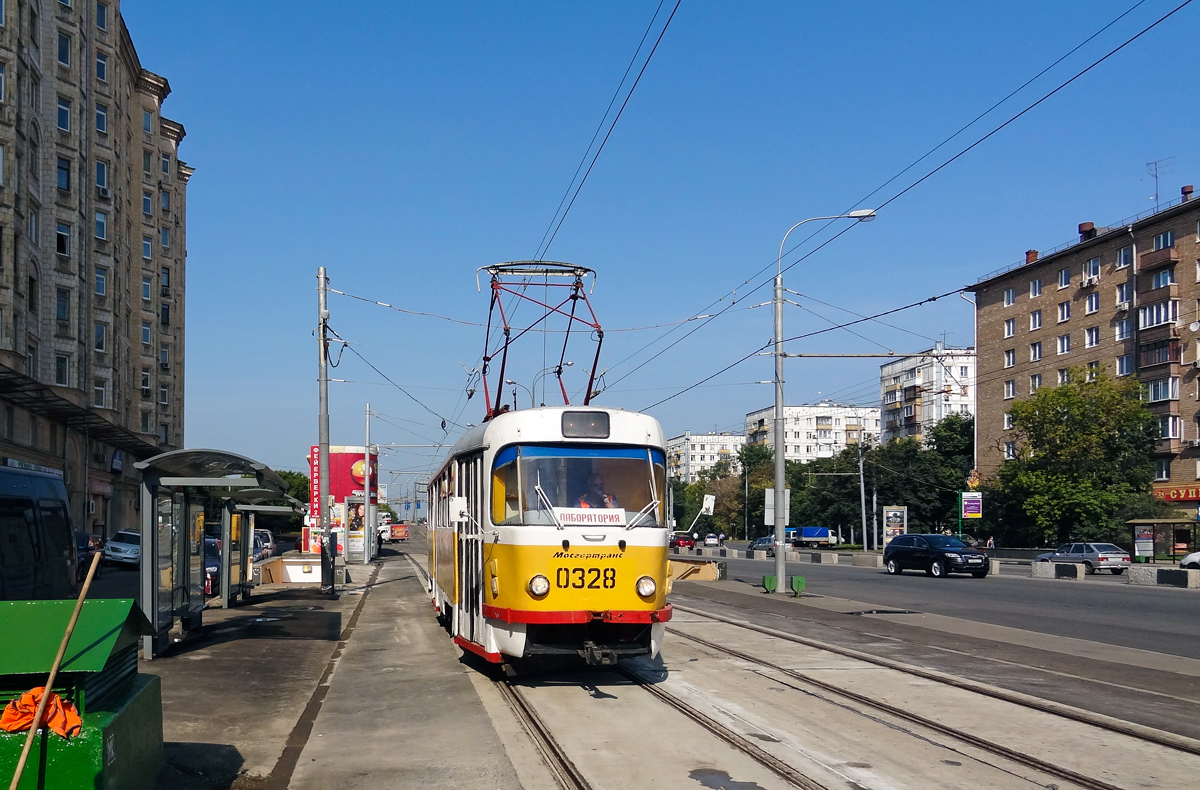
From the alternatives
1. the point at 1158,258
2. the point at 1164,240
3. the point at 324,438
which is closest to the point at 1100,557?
the point at 1158,258

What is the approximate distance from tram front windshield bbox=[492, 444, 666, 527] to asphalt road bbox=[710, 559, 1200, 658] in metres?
8.89

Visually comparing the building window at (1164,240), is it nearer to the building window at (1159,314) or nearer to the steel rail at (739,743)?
the building window at (1159,314)

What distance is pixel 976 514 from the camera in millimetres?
57750

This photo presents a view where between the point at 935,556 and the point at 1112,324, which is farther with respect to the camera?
the point at 1112,324

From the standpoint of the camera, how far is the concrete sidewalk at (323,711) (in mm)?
7582

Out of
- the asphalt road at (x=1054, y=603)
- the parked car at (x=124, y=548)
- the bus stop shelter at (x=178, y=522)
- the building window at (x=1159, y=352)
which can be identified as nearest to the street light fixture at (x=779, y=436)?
the asphalt road at (x=1054, y=603)

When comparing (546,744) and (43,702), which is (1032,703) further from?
(43,702)

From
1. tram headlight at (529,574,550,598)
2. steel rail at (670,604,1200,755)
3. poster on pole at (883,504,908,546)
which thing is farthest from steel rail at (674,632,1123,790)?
poster on pole at (883,504,908,546)

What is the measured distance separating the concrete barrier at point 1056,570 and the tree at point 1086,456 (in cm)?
2053

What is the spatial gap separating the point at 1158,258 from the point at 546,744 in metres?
62.8

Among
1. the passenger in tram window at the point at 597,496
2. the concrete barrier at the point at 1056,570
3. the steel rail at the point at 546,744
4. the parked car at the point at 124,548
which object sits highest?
the passenger in tram window at the point at 597,496

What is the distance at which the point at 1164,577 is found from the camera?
3397cm

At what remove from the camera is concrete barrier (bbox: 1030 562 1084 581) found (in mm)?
38406

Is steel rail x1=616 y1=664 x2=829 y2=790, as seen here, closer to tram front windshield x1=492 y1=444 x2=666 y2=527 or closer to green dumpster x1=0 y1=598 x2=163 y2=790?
tram front windshield x1=492 y1=444 x2=666 y2=527
